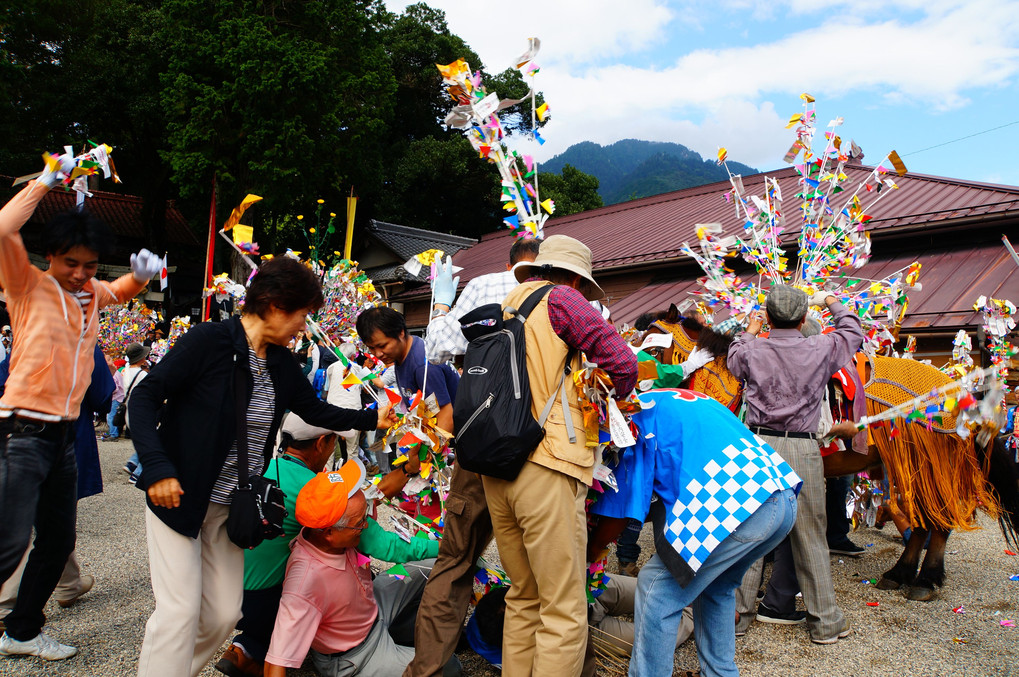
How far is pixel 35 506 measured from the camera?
9.50 feet

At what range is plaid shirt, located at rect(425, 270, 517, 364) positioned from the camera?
10.6 ft

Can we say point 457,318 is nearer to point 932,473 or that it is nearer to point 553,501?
point 553,501

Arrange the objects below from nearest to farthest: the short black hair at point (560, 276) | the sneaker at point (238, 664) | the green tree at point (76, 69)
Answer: the short black hair at point (560, 276), the sneaker at point (238, 664), the green tree at point (76, 69)

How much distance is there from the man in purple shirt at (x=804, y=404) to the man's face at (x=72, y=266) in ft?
10.7

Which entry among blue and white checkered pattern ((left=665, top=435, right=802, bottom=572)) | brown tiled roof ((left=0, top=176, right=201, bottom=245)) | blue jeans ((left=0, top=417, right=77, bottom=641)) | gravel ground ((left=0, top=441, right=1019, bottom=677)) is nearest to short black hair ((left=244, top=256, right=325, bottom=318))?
blue jeans ((left=0, top=417, right=77, bottom=641))

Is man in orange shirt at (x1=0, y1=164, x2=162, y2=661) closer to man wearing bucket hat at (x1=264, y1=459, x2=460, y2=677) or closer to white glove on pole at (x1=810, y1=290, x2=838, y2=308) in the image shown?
man wearing bucket hat at (x1=264, y1=459, x2=460, y2=677)

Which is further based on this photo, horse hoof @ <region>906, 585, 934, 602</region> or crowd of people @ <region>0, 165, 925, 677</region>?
horse hoof @ <region>906, 585, 934, 602</region>

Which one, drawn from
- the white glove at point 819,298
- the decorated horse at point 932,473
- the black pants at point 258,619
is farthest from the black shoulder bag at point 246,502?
the decorated horse at point 932,473

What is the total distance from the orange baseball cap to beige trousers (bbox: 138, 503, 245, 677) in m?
0.30

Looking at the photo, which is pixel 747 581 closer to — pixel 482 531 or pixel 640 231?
pixel 482 531

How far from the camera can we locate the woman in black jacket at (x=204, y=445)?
2.35m

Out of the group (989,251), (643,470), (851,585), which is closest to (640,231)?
(989,251)

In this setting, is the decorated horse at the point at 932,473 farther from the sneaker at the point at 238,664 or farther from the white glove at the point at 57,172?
the white glove at the point at 57,172

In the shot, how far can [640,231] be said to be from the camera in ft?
47.3
